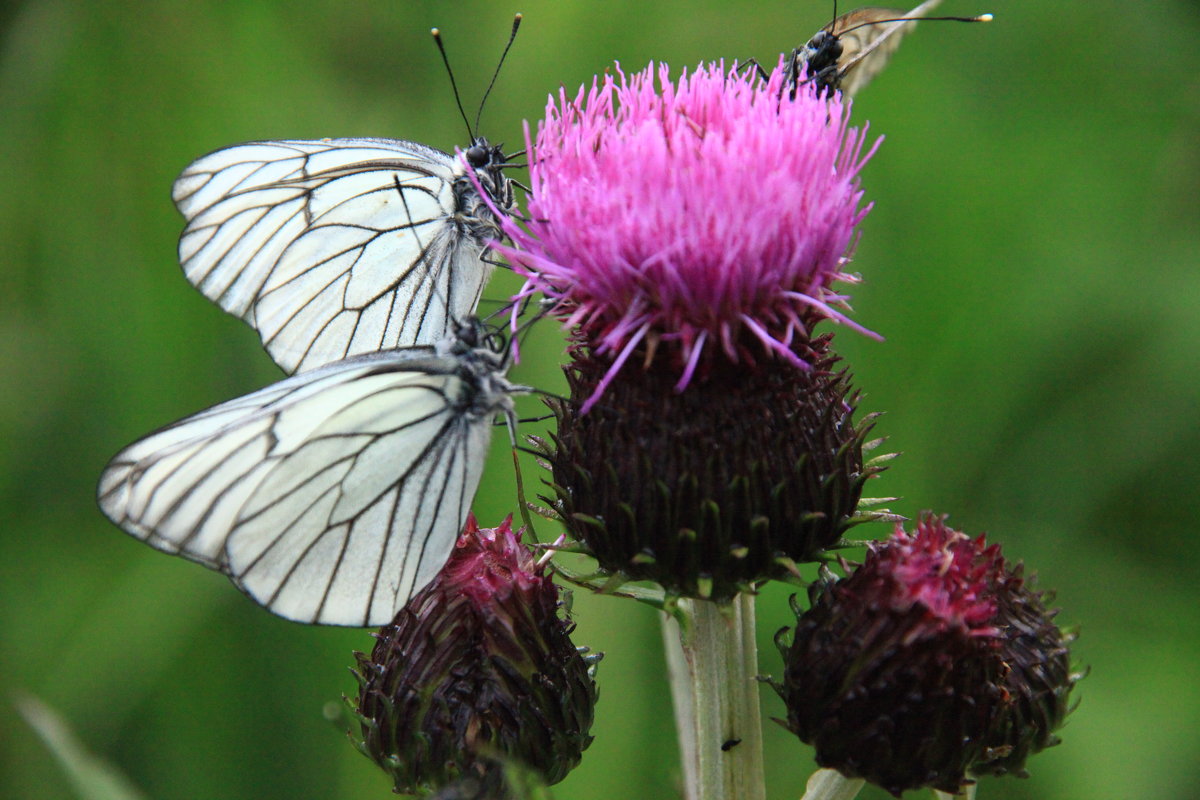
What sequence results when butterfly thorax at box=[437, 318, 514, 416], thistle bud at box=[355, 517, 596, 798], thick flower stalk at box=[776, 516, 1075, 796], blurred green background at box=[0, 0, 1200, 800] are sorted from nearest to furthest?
thick flower stalk at box=[776, 516, 1075, 796], thistle bud at box=[355, 517, 596, 798], butterfly thorax at box=[437, 318, 514, 416], blurred green background at box=[0, 0, 1200, 800]

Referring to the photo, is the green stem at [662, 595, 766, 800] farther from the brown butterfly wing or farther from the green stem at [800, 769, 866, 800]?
the brown butterfly wing

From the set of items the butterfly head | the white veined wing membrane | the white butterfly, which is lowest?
the white butterfly

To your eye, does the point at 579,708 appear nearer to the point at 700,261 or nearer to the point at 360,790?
the point at 700,261

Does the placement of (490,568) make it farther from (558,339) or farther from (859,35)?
(859,35)

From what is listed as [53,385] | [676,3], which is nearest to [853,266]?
[676,3]

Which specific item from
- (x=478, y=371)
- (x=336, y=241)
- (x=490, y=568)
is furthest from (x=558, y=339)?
(x=490, y=568)

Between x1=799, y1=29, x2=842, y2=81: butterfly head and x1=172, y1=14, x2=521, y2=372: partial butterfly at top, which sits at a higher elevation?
x1=799, y1=29, x2=842, y2=81: butterfly head

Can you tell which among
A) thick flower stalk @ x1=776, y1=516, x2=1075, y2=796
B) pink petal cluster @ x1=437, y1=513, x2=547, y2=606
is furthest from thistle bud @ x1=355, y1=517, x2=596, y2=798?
thick flower stalk @ x1=776, y1=516, x2=1075, y2=796

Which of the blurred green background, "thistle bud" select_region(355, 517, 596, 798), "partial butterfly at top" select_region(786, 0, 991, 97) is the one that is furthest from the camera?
the blurred green background
